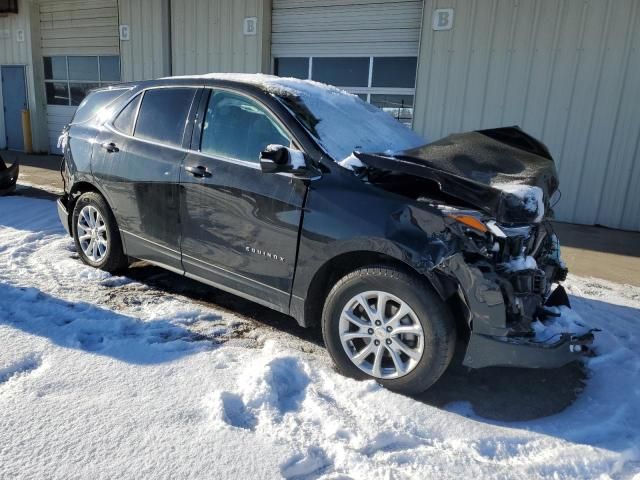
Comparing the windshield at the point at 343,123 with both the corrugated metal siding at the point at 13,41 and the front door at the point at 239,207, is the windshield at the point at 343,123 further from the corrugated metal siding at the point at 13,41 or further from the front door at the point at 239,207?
the corrugated metal siding at the point at 13,41

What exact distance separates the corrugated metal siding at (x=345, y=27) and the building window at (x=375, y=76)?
14 centimetres

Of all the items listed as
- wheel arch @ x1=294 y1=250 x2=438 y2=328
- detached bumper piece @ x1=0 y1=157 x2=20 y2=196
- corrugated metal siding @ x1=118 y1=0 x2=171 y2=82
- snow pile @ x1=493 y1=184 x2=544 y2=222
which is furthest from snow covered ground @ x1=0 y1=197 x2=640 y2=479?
corrugated metal siding @ x1=118 y1=0 x2=171 y2=82

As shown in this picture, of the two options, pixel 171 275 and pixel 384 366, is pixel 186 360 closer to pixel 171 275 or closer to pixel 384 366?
pixel 384 366

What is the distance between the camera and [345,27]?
29.9 feet

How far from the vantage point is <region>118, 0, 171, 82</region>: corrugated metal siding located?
11.0 m

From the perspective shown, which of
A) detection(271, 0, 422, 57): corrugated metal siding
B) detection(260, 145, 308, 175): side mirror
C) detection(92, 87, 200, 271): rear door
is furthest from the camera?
detection(271, 0, 422, 57): corrugated metal siding

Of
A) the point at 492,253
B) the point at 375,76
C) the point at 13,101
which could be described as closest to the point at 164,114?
the point at 492,253

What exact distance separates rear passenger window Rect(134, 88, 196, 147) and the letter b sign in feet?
18.1

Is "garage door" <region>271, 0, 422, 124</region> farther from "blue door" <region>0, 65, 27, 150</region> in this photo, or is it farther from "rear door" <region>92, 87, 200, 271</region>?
"blue door" <region>0, 65, 27, 150</region>

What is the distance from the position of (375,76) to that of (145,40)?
586 cm

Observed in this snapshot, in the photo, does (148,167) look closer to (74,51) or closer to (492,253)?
(492,253)

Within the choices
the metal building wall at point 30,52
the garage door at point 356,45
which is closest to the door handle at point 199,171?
the garage door at point 356,45

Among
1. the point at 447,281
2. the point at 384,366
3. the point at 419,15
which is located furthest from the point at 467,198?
the point at 419,15

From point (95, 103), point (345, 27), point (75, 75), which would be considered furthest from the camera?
point (75, 75)
